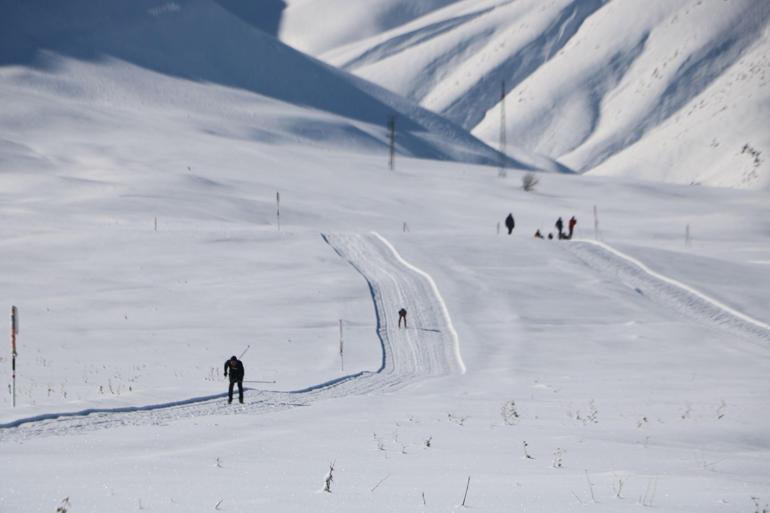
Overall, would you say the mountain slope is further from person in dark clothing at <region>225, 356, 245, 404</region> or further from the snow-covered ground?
person in dark clothing at <region>225, 356, 245, 404</region>

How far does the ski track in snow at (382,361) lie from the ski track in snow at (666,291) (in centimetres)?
767

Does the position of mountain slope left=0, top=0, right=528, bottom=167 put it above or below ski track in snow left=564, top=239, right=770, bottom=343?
above

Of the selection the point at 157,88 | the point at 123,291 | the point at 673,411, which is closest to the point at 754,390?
the point at 673,411

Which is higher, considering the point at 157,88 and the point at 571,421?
the point at 157,88

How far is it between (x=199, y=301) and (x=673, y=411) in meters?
20.5

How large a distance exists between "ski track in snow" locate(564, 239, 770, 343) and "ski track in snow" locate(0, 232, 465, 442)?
7.67 metres

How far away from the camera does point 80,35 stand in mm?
171500

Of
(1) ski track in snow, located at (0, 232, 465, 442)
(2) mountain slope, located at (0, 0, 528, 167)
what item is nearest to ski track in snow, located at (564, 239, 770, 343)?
(1) ski track in snow, located at (0, 232, 465, 442)

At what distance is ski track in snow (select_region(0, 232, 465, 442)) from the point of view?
1733cm

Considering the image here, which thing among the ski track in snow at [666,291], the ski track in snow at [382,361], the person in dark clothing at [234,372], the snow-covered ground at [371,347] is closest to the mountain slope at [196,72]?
the snow-covered ground at [371,347]

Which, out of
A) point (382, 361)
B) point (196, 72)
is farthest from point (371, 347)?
point (196, 72)

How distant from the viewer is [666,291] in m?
40.4

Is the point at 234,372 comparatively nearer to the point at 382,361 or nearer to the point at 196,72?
the point at 382,361

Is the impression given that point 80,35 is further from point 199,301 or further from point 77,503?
point 77,503
